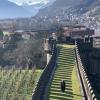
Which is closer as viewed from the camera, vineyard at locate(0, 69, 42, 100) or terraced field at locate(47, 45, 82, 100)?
terraced field at locate(47, 45, 82, 100)

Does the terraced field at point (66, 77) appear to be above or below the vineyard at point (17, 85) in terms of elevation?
above

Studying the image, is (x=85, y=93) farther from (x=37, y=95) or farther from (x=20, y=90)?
(x=20, y=90)

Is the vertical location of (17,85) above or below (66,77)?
below

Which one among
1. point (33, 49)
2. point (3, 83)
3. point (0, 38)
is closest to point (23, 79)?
point (3, 83)

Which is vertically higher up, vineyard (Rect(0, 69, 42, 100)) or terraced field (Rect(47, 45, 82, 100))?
terraced field (Rect(47, 45, 82, 100))

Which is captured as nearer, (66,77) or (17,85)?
(66,77)
